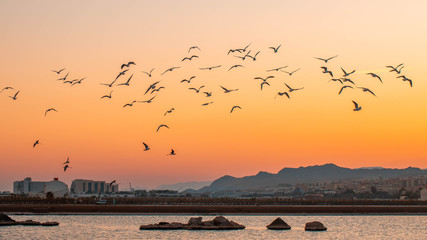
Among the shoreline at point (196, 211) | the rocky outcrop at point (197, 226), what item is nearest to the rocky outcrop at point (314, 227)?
the rocky outcrop at point (197, 226)

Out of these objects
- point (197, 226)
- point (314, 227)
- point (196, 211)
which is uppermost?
point (196, 211)

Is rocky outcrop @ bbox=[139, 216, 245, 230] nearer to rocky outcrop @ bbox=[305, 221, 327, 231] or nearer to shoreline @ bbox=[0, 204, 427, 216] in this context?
rocky outcrop @ bbox=[305, 221, 327, 231]

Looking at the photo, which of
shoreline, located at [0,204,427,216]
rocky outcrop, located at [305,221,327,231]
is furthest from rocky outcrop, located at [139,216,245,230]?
shoreline, located at [0,204,427,216]

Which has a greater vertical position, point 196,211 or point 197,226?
point 196,211

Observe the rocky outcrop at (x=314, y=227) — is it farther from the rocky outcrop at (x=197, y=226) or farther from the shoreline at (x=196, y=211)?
the shoreline at (x=196, y=211)

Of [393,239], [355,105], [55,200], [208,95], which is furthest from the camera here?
[55,200]

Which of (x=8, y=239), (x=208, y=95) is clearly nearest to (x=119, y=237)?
(x=8, y=239)

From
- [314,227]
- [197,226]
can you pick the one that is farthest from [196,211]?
[197,226]

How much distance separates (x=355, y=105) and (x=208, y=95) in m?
13.5

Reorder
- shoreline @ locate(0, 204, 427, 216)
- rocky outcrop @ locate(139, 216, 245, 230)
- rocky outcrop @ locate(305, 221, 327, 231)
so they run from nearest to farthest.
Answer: rocky outcrop @ locate(139, 216, 245, 230) → rocky outcrop @ locate(305, 221, 327, 231) → shoreline @ locate(0, 204, 427, 216)

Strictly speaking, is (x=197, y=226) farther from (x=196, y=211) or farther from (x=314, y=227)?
(x=196, y=211)

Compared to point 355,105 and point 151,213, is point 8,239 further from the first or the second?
point 151,213

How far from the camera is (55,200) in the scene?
588 feet

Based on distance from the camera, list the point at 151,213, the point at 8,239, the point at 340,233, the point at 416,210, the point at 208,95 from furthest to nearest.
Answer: the point at 416,210
the point at 151,213
the point at 340,233
the point at 8,239
the point at 208,95
